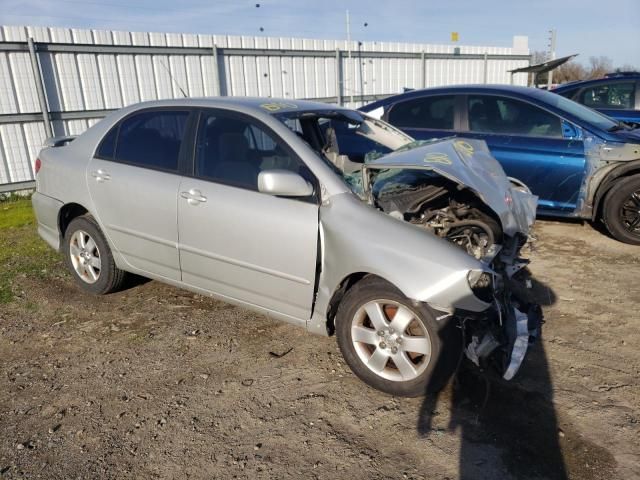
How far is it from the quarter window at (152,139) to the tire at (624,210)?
4.36 m

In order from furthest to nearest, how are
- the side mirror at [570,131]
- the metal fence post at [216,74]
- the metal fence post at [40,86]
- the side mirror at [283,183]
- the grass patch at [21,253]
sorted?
the metal fence post at [216,74]
the metal fence post at [40,86]
the side mirror at [570,131]
the grass patch at [21,253]
the side mirror at [283,183]

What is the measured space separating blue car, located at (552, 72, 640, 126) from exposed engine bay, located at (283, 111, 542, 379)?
223 inches

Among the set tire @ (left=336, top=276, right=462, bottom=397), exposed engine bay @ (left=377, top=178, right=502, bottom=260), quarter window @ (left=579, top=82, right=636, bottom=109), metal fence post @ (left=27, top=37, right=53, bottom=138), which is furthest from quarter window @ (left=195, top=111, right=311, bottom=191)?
quarter window @ (left=579, top=82, right=636, bottom=109)

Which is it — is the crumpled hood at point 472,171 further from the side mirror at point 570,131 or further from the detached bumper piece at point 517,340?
the side mirror at point 570,131

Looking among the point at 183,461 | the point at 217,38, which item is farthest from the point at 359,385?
the point at 217,38

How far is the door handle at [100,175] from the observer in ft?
13.1

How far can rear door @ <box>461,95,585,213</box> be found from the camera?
541 cm

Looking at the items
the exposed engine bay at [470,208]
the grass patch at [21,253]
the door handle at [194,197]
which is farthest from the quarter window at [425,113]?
the grass patch at [21,253]

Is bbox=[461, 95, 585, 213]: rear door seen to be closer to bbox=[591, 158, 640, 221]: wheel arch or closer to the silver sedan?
bbox=[591, 158, 640, 221]: wheel arch

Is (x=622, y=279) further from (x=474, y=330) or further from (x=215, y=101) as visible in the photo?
(x=215, y=101)

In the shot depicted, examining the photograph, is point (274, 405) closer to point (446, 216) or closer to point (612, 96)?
point (446, 216)

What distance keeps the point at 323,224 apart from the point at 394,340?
0.79m

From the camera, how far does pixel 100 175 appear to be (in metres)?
4.02

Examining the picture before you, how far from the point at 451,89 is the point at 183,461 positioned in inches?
206
